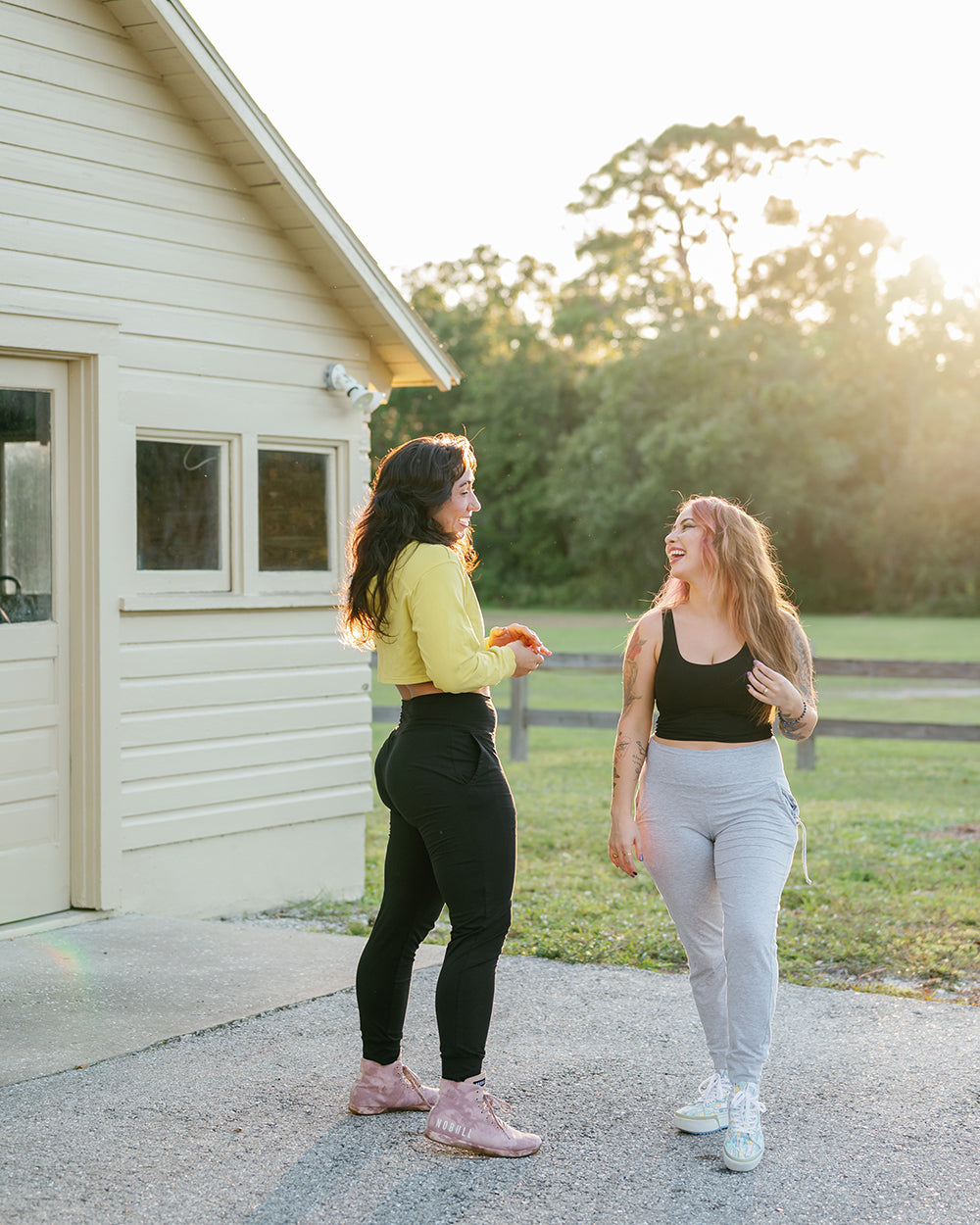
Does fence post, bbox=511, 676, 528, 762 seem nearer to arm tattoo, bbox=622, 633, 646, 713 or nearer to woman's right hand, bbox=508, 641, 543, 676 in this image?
arm tattoo, bbox=622, 633, 646, 713

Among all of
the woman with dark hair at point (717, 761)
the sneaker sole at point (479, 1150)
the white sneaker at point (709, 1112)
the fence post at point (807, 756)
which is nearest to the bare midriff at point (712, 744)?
the woman with dark hair at point (717, 761)

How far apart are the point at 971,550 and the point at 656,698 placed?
51202 mm

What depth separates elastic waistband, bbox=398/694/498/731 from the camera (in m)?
4.02

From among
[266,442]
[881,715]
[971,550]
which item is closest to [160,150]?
[266,442]

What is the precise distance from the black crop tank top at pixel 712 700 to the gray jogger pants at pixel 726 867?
5cm

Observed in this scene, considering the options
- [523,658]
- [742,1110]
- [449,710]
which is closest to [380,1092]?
[742,1110]

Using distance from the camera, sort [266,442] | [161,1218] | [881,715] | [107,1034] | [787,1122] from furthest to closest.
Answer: [881,715] < [266,442] < [107,1034] < [787,1122] < [161,1218]

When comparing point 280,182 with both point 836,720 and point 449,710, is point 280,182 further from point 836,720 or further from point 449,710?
point 836,720

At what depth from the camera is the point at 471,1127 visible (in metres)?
3.96

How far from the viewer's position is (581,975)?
6.04 meters

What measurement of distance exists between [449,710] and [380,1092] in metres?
1.18

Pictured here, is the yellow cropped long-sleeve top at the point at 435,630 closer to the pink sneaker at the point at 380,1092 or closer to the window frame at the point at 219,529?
the pink sneaker at the point at 380,1092

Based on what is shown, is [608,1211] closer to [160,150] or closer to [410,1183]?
[410,1183]

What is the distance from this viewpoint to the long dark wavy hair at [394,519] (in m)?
4.07
